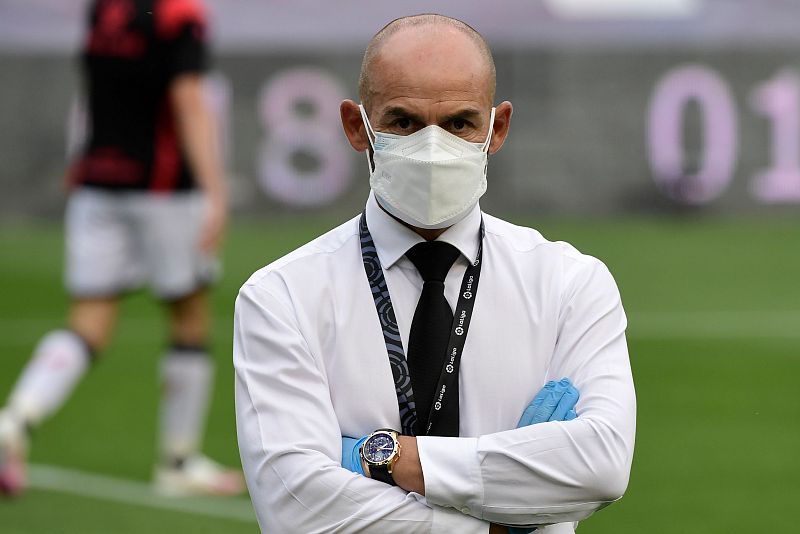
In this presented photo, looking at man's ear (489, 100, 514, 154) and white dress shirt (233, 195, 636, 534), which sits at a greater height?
man's ear (489, 100, 514, 154)

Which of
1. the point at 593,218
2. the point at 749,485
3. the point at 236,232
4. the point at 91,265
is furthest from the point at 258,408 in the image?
the point at 593,218

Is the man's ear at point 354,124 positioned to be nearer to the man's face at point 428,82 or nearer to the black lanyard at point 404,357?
the man's face at point 428,82

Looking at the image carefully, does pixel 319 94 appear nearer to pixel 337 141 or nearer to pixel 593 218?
pixel 337 141

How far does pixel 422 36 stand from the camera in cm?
324

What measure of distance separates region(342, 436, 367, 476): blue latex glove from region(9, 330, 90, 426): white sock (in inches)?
164

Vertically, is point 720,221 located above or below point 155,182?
below

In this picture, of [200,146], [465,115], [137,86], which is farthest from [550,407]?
[137,86]

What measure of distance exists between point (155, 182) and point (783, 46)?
632 inches

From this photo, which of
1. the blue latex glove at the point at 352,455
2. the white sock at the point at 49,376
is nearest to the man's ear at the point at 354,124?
the blue latex glove at the point at 352,455

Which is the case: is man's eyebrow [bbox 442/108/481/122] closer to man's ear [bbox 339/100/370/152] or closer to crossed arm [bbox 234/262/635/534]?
man's ear [bbox 339/100/370/152]

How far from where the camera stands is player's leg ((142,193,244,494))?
764cm

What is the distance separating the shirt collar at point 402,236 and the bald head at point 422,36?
25cm

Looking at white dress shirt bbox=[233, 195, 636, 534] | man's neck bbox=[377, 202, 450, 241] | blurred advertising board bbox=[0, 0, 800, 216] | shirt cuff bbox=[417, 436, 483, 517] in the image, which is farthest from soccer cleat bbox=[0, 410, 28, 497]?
blurred advertising board bbox=[0, 0, 800, 216]

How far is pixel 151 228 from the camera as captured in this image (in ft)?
25.5
